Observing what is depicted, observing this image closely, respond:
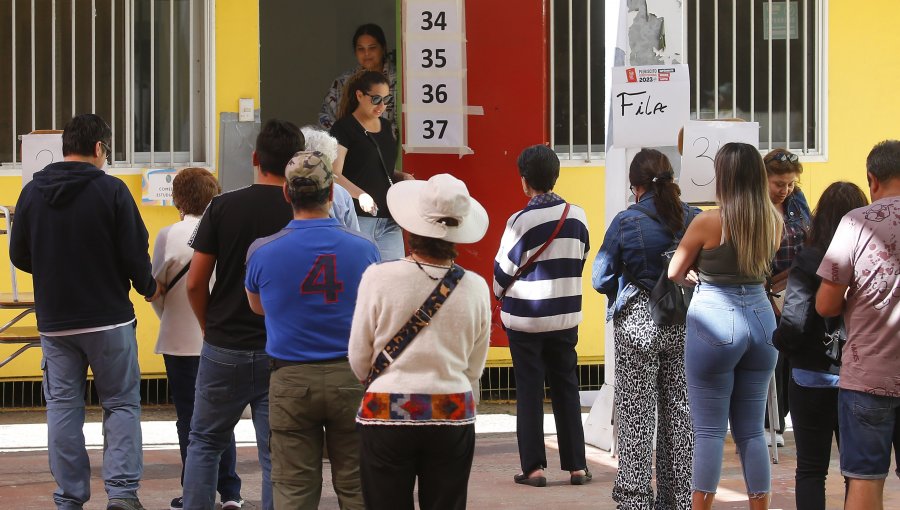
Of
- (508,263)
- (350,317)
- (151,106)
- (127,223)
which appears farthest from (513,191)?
(350,317)

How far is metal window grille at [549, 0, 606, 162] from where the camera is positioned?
10.2 meters

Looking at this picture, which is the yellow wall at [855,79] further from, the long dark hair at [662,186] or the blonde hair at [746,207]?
the blonde hair at [746,207]

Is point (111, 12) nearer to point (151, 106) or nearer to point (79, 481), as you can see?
point (151, 106)

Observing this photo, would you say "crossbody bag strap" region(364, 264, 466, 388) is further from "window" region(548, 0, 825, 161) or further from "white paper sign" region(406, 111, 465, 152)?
"window" region(548, 0, 825, 161)

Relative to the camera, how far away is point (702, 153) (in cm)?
766

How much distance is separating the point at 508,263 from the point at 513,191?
1936 mm

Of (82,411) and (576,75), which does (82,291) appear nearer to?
(82,411)

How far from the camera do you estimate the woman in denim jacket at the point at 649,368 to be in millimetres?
6465

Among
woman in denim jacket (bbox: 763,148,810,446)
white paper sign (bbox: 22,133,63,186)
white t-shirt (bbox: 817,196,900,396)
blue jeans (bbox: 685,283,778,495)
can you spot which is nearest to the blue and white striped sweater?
woman in denim jacket (bbox: 763,148,810,446)

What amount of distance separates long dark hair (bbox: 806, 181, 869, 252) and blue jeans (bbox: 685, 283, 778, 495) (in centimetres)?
53

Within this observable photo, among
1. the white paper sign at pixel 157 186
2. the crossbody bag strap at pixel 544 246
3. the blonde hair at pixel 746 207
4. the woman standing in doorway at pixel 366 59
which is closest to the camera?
the blonde hair at pixel 746 207

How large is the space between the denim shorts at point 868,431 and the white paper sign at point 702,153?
2.58 m

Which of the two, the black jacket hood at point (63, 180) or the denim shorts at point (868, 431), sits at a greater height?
the black jacket hood at point (63, 180)

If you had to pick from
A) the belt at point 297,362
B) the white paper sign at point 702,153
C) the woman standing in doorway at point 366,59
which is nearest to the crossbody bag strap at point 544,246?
the white paper sign at point 702,153
